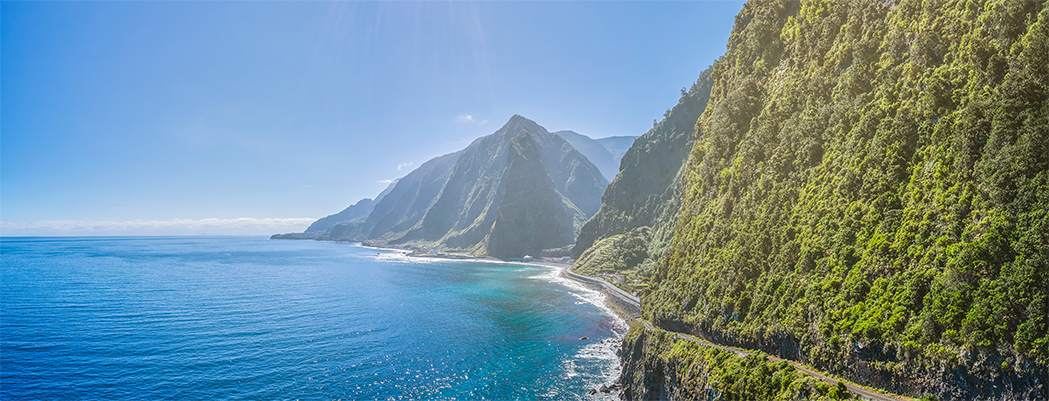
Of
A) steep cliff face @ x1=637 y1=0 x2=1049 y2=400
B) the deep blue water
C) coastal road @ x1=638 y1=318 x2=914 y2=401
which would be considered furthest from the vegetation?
the deep blue water

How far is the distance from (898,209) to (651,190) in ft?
517

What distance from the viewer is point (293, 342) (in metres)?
67.5

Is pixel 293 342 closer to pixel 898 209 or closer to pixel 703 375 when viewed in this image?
pixel 703 375

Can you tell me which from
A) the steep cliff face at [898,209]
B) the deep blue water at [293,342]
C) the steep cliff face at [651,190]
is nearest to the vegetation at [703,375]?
the steep cliff face at [898,209]

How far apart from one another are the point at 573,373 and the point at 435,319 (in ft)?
134

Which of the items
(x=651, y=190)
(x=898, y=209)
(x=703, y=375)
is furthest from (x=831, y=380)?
(x=651, y=190)

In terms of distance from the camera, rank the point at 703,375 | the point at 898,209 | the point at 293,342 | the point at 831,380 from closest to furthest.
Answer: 1. the point at 831,380
2. the point at 898,209
3. the point at 703,375
4. the point at 293,342

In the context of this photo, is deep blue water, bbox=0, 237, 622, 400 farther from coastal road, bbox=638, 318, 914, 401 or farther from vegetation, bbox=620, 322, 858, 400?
coastal road, bbox=638, 318, 914, 401

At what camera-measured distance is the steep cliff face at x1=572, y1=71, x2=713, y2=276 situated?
154 m

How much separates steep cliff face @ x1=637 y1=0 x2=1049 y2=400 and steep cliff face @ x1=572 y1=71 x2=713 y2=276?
95.4m

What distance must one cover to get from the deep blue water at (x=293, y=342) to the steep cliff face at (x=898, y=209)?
84.1ft

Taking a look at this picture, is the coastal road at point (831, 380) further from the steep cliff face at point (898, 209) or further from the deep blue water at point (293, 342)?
the deep blue water at point (293, 342)

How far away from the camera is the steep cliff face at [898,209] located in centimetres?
2202

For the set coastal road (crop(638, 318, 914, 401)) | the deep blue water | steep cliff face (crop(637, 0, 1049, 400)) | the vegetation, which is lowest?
the deep blue water
